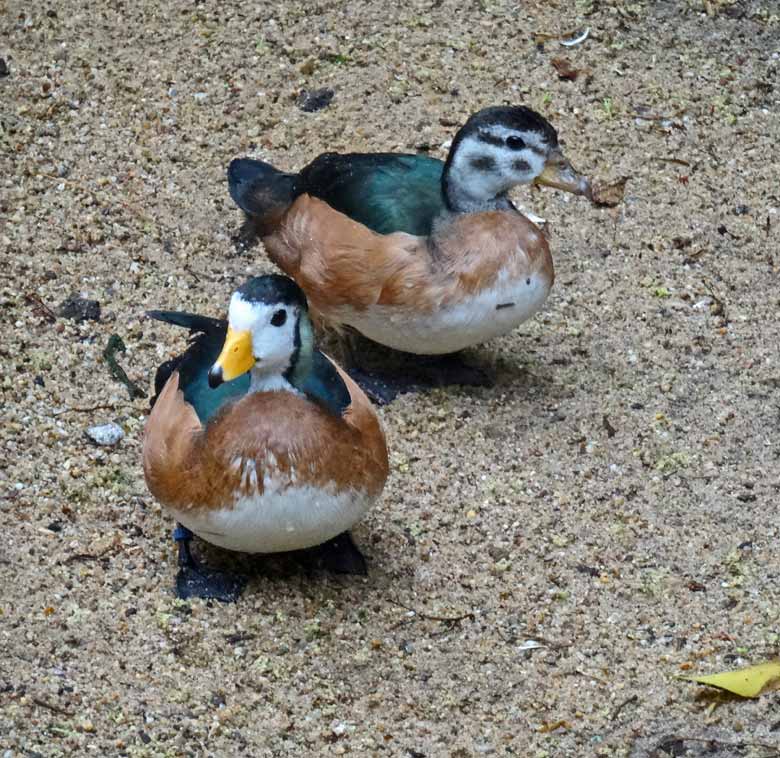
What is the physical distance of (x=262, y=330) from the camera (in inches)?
174

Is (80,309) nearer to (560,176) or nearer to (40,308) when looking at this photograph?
(40,308)

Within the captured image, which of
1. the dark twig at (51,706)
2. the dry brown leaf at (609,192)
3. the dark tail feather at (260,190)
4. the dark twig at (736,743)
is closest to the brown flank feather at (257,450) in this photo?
the dark twig at (51,706)

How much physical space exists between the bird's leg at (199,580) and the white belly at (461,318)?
4.32 ft

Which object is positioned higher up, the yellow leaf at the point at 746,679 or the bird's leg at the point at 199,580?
the yellow leaf at the point at 746,679

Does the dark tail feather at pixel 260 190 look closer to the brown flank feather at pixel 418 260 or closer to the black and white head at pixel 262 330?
the brown flank feather at pixel 418 260

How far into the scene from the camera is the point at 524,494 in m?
5.46

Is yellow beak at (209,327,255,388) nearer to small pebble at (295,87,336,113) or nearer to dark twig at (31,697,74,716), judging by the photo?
dark twig at (31,697,74,716)

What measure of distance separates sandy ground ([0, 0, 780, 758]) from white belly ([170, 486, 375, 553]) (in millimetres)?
311

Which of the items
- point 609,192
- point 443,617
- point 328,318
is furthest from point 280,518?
point 609,192

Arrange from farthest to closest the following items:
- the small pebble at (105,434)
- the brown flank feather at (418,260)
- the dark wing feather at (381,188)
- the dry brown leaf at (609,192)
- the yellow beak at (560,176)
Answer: the dry brown leaf at (609,192) < the yellow beak at (560,176) < the dark wing feather at (381,188) < the brown flank feather at (418,260) < the small pebble at (105,434)

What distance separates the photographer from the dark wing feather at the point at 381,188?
5828mm

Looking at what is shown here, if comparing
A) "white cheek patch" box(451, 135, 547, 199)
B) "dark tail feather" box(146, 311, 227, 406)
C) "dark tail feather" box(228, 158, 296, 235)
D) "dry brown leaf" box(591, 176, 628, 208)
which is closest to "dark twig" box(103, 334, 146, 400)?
"dark tail feather" box(146, 311, 227, 406)

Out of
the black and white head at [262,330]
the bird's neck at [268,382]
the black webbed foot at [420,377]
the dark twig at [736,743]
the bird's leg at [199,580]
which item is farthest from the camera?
the black webbed foot at [420,377]

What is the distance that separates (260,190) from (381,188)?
652 mm
